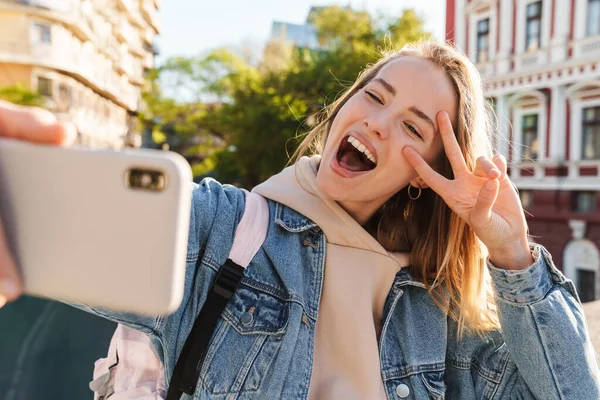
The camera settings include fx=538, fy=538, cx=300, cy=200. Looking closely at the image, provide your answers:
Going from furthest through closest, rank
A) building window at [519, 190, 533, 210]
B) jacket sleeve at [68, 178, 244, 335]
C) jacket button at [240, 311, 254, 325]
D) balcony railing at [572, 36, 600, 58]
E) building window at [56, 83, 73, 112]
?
building window at [56, 83, 73, 112]
building window at [519, 190, 533, 210]
balcony railing at [572, 36, 600, 58]
jacket button at [240, 311, 254, 325]
jacket sleeve at [68, 178, 244, 335]

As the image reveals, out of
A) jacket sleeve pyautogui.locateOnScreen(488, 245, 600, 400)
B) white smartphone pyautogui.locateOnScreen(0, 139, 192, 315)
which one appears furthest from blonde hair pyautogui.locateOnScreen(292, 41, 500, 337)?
white smartphone pyautogui.locateOnScreen(0, 139, 192, 315)

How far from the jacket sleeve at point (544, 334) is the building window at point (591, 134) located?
13448 millimetres

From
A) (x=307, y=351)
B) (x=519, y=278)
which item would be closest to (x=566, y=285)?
(x=519, y=278)

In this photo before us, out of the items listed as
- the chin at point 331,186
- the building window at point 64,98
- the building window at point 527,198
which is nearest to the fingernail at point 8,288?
the chin at point 331,186

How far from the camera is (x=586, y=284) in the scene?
1363cm

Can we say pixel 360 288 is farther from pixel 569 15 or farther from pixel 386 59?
pixel 569 15

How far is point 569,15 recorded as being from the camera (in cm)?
1327

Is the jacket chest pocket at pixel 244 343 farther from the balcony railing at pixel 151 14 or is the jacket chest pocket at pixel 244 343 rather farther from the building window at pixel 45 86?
the balcony railing at pixel 151 14

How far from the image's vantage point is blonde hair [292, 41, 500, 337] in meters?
1.62

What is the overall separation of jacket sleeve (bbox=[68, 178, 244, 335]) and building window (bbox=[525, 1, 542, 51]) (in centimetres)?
1487

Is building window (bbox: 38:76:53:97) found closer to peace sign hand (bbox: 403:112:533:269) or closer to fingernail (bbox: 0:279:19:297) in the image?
peace sign hand (bbox: 403:112:533:269)

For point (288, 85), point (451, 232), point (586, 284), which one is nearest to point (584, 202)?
point (586, 284)

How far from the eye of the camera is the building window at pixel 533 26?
14172 millimetres

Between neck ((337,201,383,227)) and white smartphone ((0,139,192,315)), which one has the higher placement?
white smartphone ((0,139,192,315))
